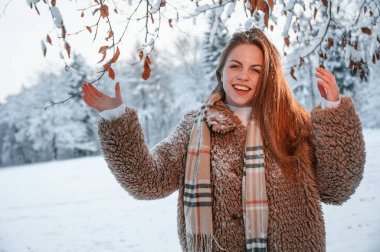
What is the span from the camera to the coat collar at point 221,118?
2.28 metres

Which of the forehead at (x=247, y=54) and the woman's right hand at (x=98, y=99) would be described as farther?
the forehead at (x=247, y=54)

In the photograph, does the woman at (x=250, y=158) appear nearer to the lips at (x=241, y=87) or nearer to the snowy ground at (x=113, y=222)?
the lips at (x=241, y=87)

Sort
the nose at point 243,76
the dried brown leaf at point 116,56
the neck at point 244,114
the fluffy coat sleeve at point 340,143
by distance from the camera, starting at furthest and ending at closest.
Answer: the neck at point 244,114 < the nose at point 243,76 < the dried brown leaf at point 116,56 < the fluffy coat sleeve at point 340,143

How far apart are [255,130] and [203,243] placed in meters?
0.79

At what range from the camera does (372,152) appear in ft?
47.2

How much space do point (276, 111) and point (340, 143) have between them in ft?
1.48

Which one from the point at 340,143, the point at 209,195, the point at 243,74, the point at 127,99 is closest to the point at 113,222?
the point at 209,195

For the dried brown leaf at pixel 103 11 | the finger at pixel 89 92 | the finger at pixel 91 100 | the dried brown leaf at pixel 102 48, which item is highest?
the dried brown leaf at pixel 103 11

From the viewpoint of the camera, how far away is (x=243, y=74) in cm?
228

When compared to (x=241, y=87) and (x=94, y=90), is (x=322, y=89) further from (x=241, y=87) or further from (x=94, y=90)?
(x=94, y=90)

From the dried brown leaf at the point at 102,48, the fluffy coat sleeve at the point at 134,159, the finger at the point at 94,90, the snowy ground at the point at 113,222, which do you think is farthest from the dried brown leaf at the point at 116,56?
the snowy ground at the point at 113,222

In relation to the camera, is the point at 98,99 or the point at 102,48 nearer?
the point at 98,99

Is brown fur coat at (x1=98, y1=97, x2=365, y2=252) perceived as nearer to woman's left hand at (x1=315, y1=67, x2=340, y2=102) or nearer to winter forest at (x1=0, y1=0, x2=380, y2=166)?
woman's left hand at (x1=315, y1=67, x2=340, y2=102)

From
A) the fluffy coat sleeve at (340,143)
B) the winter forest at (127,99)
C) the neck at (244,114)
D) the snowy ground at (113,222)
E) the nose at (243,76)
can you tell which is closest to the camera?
the fluffy coat sleeve at (340,143)
